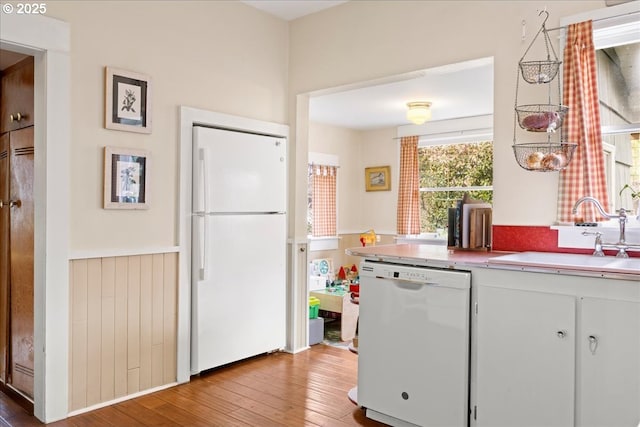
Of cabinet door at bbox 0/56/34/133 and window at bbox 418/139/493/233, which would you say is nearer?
cabinet door at bbox 0/56/34/133

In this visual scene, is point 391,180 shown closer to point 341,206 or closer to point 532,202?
point 341,206

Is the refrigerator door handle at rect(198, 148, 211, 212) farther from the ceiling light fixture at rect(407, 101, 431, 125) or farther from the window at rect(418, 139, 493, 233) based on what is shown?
the window at rect(418, 139, 493, 233)

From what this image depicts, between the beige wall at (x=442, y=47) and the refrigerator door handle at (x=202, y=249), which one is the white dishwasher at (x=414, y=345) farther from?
the refrigerator door handle at (x=202, y=249)

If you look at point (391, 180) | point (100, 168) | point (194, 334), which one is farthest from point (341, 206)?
point (100, 168)

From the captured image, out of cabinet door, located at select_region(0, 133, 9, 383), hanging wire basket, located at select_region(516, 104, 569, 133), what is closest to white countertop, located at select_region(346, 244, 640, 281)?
hanging wire basket, located at select_region(516, 104, 569, 133)

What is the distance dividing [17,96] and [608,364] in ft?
11.5

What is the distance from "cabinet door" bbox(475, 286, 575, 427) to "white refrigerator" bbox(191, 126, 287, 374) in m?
1.81

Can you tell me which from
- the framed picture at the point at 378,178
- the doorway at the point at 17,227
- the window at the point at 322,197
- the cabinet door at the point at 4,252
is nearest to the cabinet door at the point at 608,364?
the doorway at the point at 17,227

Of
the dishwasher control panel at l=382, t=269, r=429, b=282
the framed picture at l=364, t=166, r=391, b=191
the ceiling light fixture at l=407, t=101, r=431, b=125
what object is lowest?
the dishwasher control panel at l=382, t=269, r=429, b=282

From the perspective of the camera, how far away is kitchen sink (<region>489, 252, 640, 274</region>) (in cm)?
192

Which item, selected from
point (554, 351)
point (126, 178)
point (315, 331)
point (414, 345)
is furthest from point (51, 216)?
point (554, 351)

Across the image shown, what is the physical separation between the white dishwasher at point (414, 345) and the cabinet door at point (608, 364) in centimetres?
50

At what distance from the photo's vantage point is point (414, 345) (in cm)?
243

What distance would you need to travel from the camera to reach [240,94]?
140 inches
